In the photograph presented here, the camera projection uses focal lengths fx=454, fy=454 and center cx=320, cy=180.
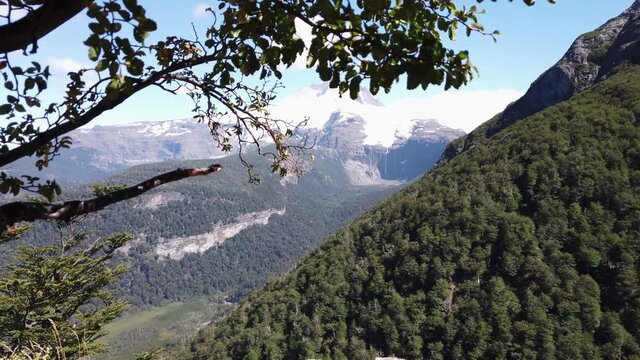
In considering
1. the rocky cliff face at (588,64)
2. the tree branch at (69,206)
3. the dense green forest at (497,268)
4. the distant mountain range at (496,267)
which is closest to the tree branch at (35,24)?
the tree branch at (69,206)

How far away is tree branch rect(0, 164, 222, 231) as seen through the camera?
9.61ft

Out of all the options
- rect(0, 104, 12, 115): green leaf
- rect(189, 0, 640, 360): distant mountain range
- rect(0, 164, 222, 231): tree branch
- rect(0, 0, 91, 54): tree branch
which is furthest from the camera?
rect(189, 0, 640, 360): distant mountain range

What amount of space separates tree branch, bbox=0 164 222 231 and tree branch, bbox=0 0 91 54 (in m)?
0.99

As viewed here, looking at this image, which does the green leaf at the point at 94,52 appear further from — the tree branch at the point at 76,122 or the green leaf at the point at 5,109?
the green leaf at the point at 5,109

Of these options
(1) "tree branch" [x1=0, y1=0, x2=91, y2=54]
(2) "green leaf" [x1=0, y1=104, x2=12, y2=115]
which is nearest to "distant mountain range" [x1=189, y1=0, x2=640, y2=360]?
(2) "green leaf" [x1=0, y1=104, x2=12, y2=115]

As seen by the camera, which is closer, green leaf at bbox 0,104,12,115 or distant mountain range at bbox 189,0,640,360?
green leaf at bbox 0,104,12,115

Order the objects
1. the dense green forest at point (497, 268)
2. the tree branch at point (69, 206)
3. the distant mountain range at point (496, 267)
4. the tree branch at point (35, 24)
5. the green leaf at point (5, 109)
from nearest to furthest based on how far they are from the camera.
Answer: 1. the tree branch at point (35, 24)
2. the tree branch at point (69, 206)
3. the green leaf at point (5, 109)
4. the dense green forest at point (497, 268)
5. the distant mountain range at point (496, 267)

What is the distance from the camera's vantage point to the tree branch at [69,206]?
9.61ft

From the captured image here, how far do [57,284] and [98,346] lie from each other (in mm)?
2996

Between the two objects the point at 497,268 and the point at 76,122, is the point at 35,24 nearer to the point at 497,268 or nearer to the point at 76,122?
the point at 76,122

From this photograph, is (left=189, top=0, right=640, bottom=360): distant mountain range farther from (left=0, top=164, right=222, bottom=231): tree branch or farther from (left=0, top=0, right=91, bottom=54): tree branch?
(left=0, top=0, right=91, bottom=54): tree branch

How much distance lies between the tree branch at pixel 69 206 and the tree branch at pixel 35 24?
38.8 inches

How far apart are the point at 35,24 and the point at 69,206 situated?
1.32m

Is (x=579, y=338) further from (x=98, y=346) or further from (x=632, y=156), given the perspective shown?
(x=98, y=346)
